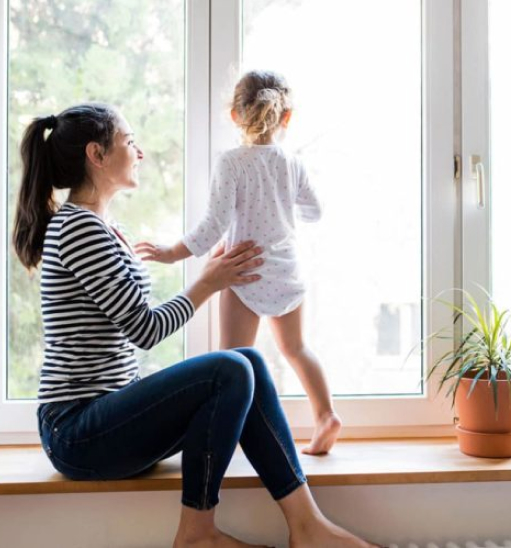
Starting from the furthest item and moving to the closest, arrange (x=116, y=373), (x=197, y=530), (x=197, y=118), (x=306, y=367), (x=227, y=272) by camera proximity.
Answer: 1. (x=197, y=118)
2. (x=306, y=367)
3. (x=227, y=272)
4. (x=116, y=373)
5. (x=197, y=530)

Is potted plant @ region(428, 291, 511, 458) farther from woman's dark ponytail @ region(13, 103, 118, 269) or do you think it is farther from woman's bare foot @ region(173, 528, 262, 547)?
woman's dark ponytail @ region(13, 103, 118, 269)

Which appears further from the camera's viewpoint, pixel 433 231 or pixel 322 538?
pixel 433 231

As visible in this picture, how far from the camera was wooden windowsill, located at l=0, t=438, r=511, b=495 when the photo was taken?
61.7 inches

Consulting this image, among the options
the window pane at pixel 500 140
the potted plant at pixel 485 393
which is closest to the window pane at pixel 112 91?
the potted plant at pixel 485 393

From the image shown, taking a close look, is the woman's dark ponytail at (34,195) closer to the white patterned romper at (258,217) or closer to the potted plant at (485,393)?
the white patterned romper at (258,217)

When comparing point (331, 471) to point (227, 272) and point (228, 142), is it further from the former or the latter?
point (228, 142)

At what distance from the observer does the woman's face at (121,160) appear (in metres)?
1.66

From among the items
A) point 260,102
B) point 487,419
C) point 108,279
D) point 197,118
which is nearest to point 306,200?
point 260,102

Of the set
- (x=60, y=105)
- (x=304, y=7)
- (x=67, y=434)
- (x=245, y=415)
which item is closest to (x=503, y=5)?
(x=304, y=7)

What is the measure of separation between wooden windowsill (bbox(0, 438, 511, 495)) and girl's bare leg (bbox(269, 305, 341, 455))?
0.30 feet

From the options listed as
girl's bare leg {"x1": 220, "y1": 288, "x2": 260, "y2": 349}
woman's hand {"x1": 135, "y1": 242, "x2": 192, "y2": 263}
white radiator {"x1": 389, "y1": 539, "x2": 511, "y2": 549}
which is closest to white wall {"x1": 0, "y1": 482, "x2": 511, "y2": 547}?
white radiator {"x1": 389, "y1": 539, "x2": 511, "y2": 549}

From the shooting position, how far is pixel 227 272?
174 centimetres

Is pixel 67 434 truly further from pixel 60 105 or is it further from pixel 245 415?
pixel 60 105

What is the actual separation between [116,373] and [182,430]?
0.20m
